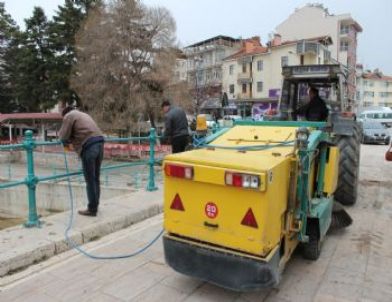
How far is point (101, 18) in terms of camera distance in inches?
935

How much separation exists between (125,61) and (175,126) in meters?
17.5

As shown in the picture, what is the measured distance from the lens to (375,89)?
8562 centimetres

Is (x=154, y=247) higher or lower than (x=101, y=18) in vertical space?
lower

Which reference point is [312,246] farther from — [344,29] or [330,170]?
[344,29]

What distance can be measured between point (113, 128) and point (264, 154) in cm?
2139

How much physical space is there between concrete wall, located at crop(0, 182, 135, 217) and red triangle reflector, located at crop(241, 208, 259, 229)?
36.5ft

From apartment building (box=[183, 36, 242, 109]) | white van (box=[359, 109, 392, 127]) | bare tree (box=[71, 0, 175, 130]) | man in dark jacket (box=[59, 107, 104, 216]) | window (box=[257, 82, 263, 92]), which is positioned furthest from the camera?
apartment building (box=[183, 36, 242, 109])

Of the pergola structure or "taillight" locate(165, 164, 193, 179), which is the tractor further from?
the pergola structure

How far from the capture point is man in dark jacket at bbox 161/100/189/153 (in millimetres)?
7398

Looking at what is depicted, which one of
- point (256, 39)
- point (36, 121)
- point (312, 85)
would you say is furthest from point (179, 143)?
point (256, 39)

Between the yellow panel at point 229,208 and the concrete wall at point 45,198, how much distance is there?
1068 centimetres

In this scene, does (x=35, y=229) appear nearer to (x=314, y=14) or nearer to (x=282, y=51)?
(x=282, y=51)

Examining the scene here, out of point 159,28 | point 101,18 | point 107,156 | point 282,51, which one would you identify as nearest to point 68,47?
point 101,18

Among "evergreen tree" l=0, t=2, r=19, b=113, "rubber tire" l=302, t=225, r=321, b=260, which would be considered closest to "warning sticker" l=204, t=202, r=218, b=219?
"rubber tire" l=302, t=225, r=321, b=260
